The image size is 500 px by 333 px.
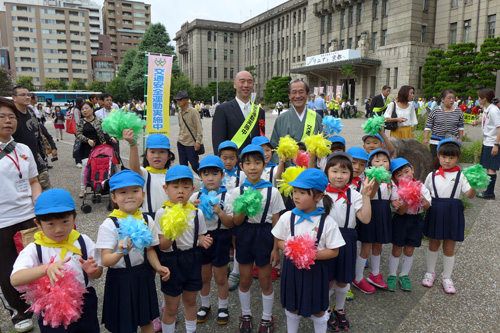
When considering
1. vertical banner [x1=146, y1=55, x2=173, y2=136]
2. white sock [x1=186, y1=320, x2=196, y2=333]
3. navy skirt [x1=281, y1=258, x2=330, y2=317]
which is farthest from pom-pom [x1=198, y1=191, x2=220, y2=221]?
vertical banner [x1=146, y1=55, x2=173, y2=136]

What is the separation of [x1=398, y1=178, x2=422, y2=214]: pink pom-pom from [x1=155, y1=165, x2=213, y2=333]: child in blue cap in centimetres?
212

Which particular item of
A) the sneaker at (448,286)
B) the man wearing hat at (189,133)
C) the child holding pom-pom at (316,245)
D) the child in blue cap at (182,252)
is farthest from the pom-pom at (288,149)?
the man wearing hat at (189,133)

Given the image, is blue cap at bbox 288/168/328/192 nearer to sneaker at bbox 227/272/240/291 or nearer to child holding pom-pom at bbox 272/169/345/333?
child holding pom-pom at bbox 272/169/345/333

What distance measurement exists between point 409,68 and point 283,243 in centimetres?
4075

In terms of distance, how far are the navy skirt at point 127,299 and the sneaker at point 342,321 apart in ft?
5.87

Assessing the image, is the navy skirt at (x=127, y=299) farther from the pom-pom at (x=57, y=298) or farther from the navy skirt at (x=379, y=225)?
the navy skirt at (x=379, y=225)

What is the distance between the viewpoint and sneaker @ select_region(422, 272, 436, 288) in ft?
12.8

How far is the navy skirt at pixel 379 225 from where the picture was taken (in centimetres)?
365

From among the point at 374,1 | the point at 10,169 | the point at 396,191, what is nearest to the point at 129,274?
the point at 10,169

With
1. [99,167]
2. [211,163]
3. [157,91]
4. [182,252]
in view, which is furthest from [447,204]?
[157,91]

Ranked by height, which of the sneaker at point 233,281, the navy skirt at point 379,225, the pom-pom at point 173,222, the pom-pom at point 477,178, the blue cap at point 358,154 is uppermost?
the blue cap at point 358,154

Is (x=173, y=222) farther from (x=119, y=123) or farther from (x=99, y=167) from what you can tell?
(x=99, y=167)

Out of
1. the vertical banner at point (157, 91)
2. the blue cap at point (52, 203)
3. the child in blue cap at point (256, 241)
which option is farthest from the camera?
the vertical banner at point (157, 91)

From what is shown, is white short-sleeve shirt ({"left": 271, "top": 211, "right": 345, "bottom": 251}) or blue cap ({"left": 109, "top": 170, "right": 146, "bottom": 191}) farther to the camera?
white short-sleeve shirt ({"left": 271, "top": 211, "right": 345, "bottom": 251})
